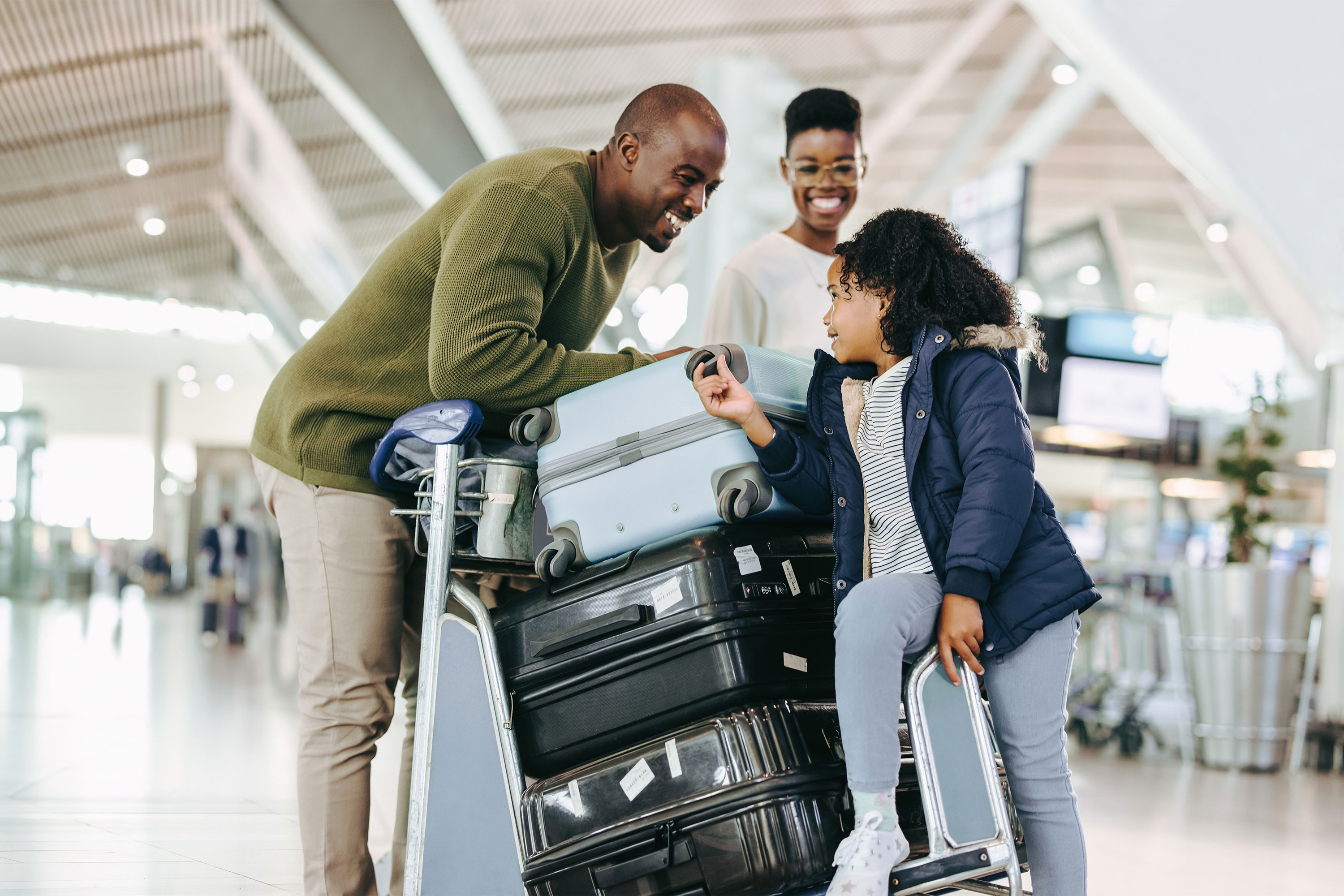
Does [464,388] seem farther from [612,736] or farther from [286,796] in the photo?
[286,796]

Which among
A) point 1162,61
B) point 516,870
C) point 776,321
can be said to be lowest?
point 516,870

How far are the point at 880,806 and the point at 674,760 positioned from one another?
1.24 ft

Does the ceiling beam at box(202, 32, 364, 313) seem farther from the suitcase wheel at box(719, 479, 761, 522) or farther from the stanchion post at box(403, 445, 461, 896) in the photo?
the suitcase wheel at box(719, 479, 761, 522)

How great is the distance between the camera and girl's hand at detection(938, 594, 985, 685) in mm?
1799

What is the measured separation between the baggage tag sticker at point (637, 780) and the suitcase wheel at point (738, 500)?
48 cm

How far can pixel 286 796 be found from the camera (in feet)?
13.9

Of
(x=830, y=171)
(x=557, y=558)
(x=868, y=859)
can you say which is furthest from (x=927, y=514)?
(x=830, y=171)

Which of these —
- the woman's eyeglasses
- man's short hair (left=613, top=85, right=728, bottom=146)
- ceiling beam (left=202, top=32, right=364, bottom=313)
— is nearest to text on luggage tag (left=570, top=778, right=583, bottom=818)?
man's short hair (left=613, top=85, right=728, bottom=146)

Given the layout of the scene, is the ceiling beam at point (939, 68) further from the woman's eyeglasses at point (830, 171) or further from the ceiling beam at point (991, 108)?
the woman's eyeglasses at point (830, 171)

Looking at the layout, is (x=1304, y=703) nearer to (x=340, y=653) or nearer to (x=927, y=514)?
(x=927, y=514)

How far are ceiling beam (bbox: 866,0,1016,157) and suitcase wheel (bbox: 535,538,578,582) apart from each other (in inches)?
412

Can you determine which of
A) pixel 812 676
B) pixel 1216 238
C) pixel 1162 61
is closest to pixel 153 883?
pixel 812 676

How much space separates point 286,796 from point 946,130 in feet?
53.2

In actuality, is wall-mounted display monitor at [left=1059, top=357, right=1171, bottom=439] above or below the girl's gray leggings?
above
